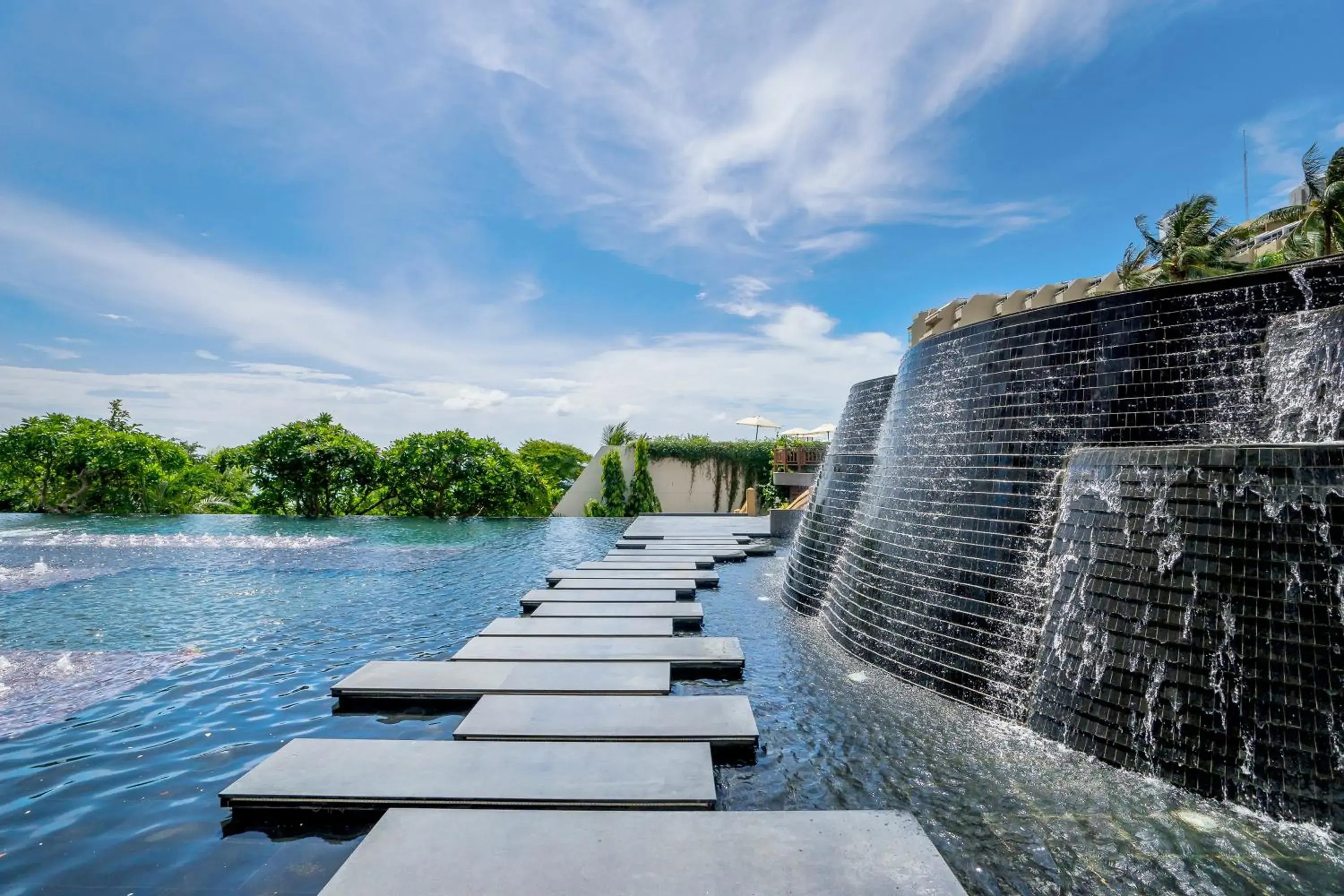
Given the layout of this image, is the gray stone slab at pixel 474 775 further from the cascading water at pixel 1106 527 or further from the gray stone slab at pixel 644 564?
the gray stone slab at pixel 644 564

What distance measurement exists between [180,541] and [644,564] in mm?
10934

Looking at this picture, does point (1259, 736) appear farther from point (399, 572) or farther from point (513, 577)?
point (399, 572)

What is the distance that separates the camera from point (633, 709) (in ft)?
15.4

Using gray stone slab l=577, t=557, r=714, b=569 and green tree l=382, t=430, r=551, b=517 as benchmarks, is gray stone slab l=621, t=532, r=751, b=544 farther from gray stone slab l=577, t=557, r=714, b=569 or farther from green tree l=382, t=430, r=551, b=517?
green tree l=382, t=430, r=551, b=517

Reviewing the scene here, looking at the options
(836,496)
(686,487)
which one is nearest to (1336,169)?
(836,496)

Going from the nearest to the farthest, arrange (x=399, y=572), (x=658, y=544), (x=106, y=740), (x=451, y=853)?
(x=451, y=853) < (x=106, y=740) < (x=399, y=572) < (x=658, y=544)

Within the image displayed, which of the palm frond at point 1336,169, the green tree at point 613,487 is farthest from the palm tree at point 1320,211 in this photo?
the green tree at point 613,487

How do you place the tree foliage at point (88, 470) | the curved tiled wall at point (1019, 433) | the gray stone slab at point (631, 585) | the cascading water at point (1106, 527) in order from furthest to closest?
1. the tree foliage at point (88, 470)
2. the gray stone slab at point (631, 585)
3. the curved tiled wall at point (1019, 433)
4. the cascading water at point (1106, 527)

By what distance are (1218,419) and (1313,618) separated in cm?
168

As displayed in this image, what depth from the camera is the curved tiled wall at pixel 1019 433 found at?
181 inches

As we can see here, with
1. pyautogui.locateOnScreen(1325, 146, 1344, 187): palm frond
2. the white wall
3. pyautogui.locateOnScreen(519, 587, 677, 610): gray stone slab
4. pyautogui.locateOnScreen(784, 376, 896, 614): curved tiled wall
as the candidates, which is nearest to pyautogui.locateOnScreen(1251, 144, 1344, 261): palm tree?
pyautogui.locateOnScreen(1325, 146, 1344, 187): palm frond

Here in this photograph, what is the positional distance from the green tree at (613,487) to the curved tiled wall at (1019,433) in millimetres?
16046

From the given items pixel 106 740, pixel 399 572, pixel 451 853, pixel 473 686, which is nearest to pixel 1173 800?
pixel 451 853

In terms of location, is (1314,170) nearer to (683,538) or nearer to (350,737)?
(683,538)
